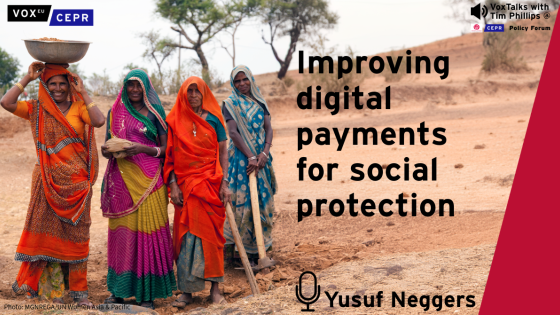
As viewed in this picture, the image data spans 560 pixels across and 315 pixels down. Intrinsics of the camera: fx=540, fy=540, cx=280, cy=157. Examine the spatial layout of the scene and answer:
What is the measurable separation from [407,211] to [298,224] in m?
1.45

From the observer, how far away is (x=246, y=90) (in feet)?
17.7

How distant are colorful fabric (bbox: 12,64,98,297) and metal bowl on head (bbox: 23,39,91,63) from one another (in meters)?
0.13

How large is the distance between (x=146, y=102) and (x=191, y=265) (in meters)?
1.40

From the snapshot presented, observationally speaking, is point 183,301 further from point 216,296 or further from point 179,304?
point 216,296

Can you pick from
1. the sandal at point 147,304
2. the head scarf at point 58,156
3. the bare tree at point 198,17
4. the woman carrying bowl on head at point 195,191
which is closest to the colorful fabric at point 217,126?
the woman carrying bowl on head at point 195,191

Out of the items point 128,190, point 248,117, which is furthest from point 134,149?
point 248,117

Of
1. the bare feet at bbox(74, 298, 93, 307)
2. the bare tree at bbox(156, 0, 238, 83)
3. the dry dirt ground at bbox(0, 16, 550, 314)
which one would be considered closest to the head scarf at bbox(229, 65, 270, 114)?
the dry dirt ground at bbox(0, 16, 550, 314)

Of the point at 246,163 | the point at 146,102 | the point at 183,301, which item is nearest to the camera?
the point at 146,102

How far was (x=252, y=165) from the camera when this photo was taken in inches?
207

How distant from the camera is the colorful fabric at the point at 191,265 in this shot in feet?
14.6

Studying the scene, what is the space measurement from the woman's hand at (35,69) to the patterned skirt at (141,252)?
1.32 meters

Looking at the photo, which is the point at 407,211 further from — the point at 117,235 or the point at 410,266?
the point at 117,235

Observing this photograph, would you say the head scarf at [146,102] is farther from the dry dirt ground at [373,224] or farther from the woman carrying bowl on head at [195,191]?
the dry dirt ground at [373,224]

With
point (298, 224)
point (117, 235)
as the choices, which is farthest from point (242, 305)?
point (298, 224)
